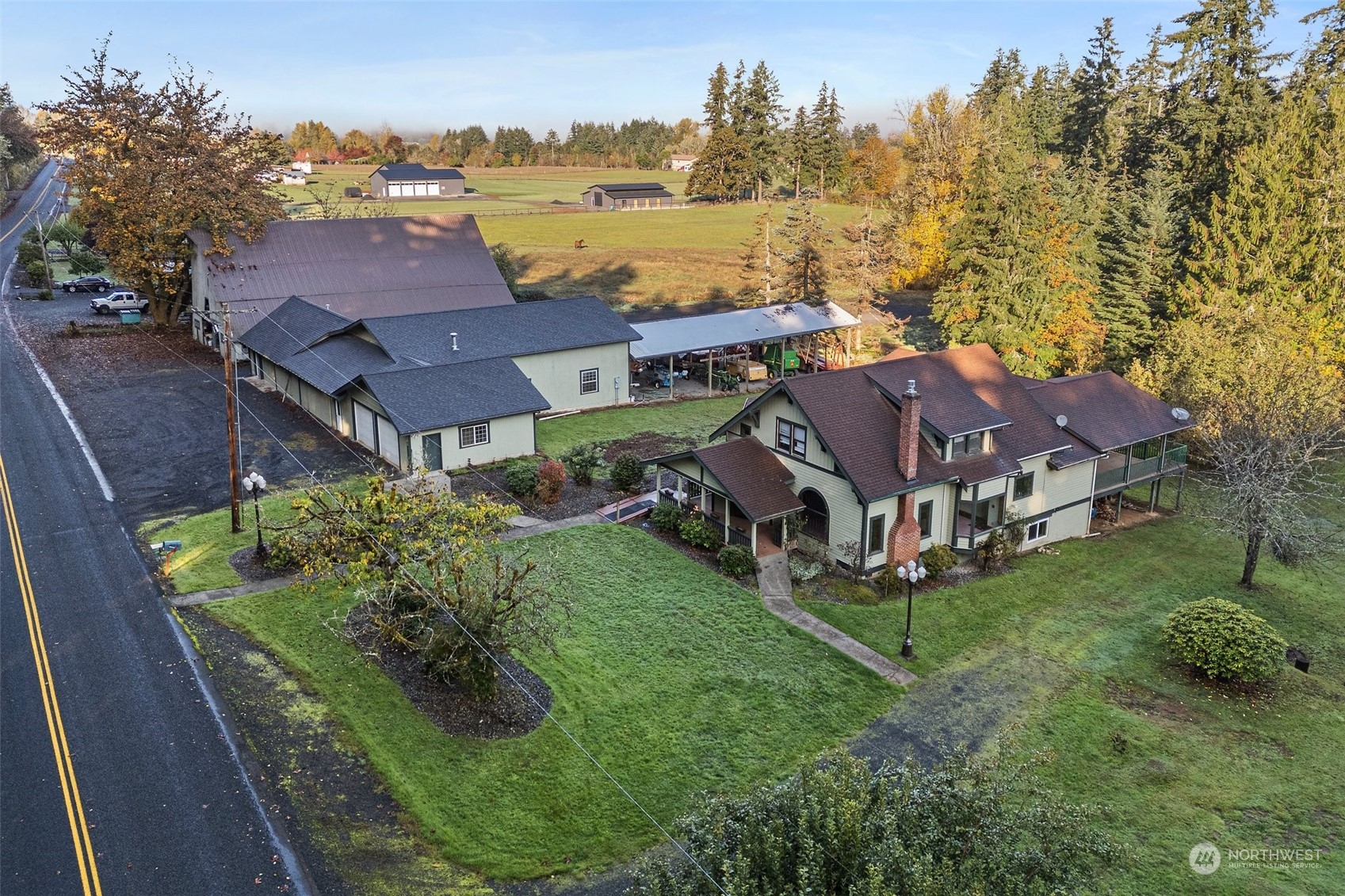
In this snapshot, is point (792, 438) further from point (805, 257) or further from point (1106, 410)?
point (805, 257)

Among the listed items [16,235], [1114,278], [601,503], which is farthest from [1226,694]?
[16,235]

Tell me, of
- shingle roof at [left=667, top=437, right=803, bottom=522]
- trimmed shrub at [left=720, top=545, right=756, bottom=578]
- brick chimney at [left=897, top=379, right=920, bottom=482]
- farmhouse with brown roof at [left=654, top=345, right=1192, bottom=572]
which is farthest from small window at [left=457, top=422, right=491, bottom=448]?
brick chimney at [left=897, top=379, right=920, bottom=482]

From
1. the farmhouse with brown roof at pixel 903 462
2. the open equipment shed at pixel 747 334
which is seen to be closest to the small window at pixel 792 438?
the farmhouse with brown roof at pixel 903 462

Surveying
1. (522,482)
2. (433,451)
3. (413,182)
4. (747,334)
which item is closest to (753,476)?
(522,482)

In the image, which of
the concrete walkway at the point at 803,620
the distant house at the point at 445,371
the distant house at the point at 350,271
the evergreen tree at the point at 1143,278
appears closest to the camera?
the concrete walkway at the point at 803,620

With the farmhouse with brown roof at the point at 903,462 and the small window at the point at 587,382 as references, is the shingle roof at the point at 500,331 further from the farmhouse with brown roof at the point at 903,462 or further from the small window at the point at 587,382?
the farmhouse with brown roof at the point at 903,462

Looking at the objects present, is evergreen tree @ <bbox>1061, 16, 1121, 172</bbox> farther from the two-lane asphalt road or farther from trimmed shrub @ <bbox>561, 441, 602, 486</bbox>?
the two-lane asphalt road
